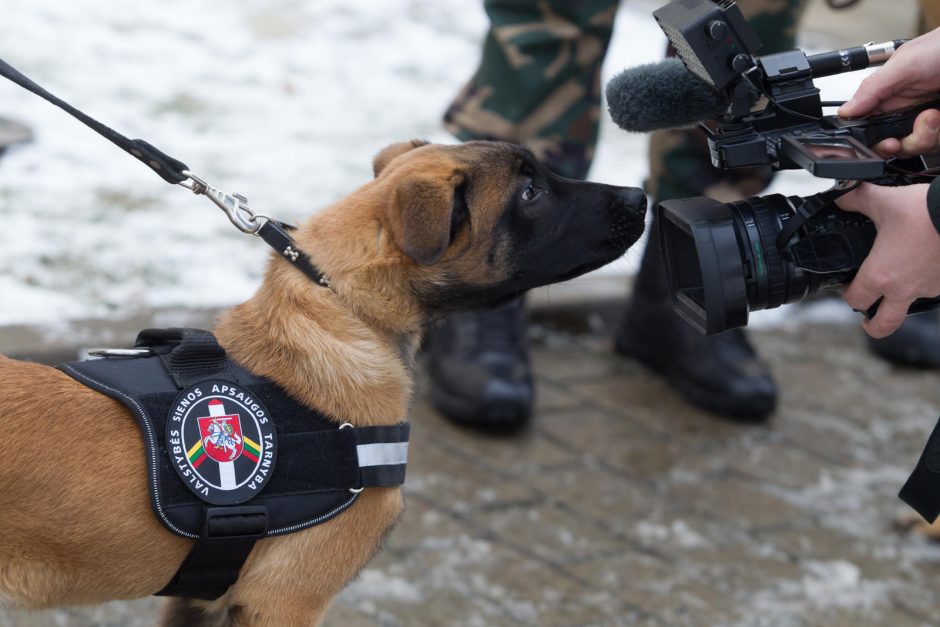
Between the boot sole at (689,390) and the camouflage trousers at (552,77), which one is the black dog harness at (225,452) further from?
the boot sole at (689,390)

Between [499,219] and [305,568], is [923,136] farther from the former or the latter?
[305,568]

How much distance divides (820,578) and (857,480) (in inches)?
26.4

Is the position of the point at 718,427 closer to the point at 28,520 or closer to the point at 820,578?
the point at 820,578

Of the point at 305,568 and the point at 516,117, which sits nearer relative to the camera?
the point at 305,568

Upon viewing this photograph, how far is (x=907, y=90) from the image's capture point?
86.1 inches

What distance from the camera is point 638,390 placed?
13.6 feet

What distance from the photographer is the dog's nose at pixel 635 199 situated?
8.12 ft

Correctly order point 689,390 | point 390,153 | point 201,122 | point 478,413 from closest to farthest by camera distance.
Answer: point 390,153
point 478,413
point 689,390
point 201,122

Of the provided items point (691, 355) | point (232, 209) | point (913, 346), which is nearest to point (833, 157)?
point (232, 209)

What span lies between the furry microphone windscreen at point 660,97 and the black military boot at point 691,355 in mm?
1699

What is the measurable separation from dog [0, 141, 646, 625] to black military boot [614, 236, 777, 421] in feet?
4.97

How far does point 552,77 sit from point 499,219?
59.3 inches

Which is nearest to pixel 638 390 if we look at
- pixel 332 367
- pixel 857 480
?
pixel 857 480

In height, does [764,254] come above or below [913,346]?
above
